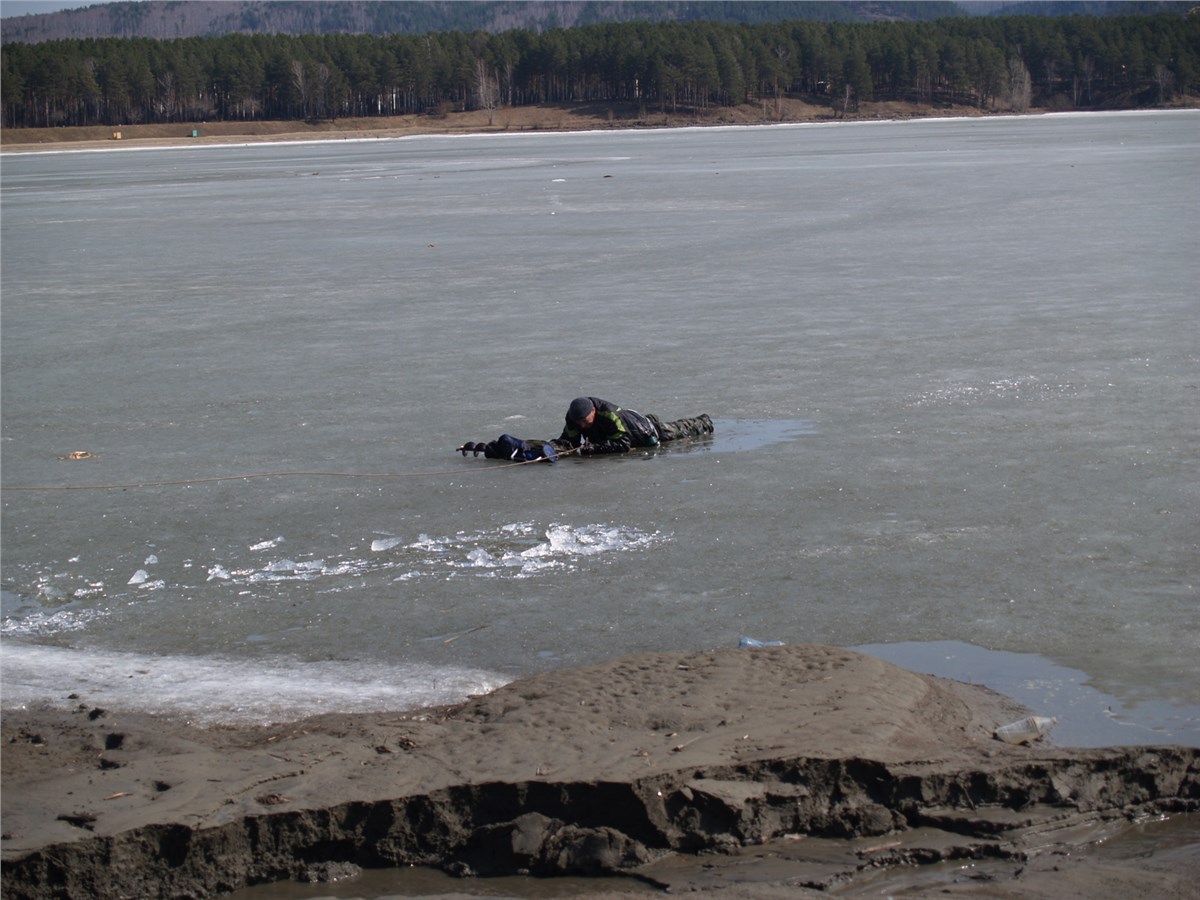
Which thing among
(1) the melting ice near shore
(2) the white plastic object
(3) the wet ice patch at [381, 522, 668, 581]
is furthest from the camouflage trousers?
(2) the white plastic object

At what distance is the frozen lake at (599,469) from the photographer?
22.0 ft

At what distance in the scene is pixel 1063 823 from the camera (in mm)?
4754

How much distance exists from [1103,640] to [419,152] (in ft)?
232

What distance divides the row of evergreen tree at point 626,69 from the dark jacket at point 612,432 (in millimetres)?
121829

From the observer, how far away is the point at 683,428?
34.7 feet

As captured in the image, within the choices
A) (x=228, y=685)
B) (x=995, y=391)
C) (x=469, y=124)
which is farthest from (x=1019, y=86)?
(x=228, y=685)

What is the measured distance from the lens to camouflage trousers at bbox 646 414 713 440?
34.5ft

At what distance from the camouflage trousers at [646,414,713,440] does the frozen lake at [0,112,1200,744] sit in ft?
0.82

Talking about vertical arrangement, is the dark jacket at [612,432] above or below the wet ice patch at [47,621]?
above

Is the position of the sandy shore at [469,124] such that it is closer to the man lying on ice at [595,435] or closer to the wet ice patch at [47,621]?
the man lying on ice at [595,435]

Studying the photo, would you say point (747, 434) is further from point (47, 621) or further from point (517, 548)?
point (47, 621)

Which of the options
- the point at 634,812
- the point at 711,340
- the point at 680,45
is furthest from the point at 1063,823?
the point at 680,45

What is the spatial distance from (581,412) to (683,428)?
87cm

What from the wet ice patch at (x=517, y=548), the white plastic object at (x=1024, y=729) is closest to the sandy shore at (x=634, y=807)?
the white plastic object at (x=1024, y=729)
